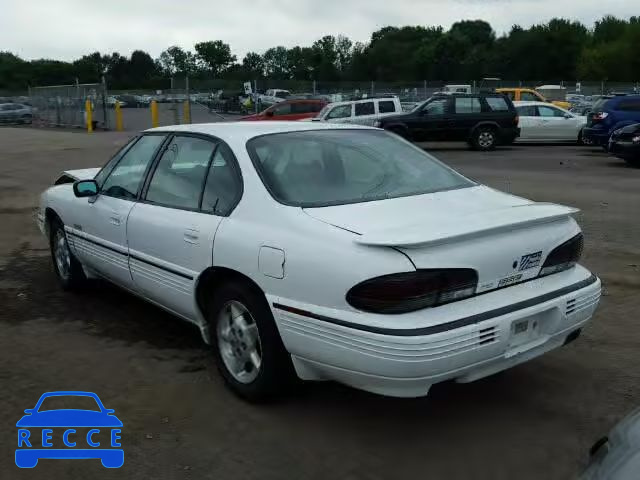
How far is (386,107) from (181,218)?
17.9 meters

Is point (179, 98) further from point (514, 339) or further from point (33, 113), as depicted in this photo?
point (514, 339)

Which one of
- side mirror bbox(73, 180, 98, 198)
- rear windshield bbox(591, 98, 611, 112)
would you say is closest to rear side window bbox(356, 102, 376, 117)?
rear windshield bbox(591, 98, 611, 112)

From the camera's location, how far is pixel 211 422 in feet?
11.9

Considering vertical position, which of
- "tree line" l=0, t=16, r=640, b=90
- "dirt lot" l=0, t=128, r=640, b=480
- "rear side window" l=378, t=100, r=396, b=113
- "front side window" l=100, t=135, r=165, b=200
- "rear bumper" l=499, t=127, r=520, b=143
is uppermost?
"tree line" l=0, t=16, r=640, b=90

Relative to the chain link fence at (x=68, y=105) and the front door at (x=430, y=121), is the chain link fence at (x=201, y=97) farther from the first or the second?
the front door at (x=430, y=121)

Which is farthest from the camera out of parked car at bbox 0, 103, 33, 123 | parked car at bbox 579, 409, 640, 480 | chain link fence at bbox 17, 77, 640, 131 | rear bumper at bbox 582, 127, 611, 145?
parked car at bbox 0, 103, 33, 123

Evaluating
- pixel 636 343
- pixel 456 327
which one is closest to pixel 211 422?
pixel 456 327

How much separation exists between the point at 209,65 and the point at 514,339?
136 meters

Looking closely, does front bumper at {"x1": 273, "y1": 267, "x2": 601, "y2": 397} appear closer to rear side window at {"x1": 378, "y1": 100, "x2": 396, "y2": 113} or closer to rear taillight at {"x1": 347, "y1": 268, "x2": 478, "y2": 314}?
rear taillight at {"x1": 347, "y1": 268, "x2": 478, "y2": 314}

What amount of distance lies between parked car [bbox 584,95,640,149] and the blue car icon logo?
56.2 feet

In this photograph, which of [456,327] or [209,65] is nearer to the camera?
[456,327]

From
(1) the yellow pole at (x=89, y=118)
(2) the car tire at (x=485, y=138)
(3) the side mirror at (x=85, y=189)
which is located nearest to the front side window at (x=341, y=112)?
(2) the car tire at (x=485, y=138)

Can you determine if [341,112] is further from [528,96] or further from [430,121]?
[528,96]

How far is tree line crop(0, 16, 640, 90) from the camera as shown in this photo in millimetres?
87062
